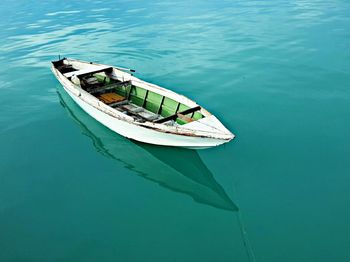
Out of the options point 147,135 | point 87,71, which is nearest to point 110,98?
point 87,71

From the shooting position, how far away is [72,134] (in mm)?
17094

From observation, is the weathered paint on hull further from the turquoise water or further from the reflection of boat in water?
the turquoise water

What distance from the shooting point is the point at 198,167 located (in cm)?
1375

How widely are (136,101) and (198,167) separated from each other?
6712 millimetres

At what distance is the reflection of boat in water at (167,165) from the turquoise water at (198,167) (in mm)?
69

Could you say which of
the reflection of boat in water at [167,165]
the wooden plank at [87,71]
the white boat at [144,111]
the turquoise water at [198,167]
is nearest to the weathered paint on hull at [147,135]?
the white boat at [144,111]

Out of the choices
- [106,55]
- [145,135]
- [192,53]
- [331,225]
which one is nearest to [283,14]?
[192,53]

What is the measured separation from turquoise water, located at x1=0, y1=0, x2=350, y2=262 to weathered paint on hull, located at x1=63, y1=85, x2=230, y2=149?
77 cm

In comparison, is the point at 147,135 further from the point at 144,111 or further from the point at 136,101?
the point at 136,101

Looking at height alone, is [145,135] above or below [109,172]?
above

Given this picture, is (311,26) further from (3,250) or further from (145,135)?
(3,250)

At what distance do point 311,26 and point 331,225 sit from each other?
2664cm

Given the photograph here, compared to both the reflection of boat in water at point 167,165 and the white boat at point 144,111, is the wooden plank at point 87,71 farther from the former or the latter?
the reflection of boat in water at point 167,165

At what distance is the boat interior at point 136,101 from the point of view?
1499 cm
